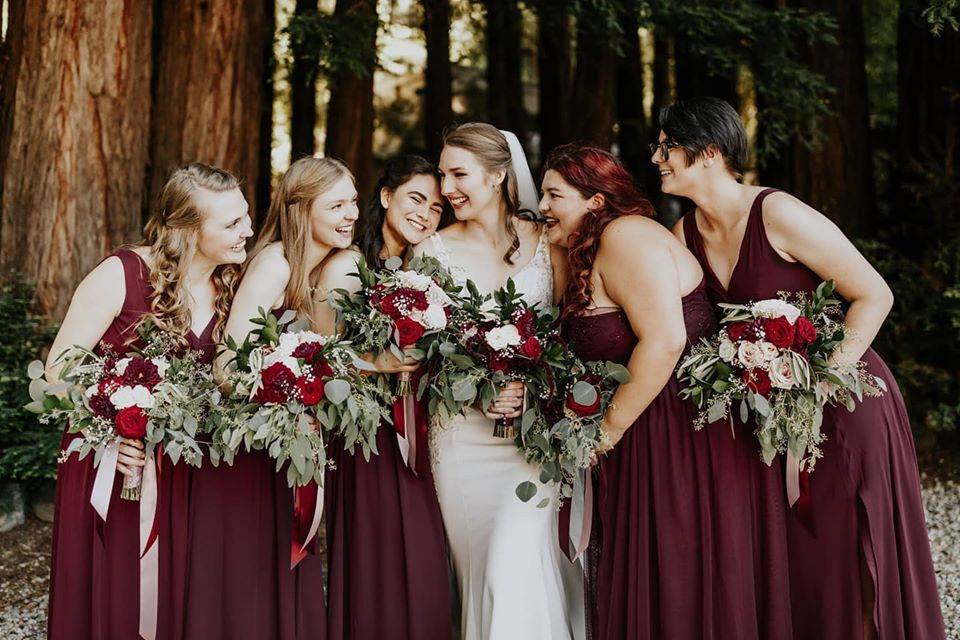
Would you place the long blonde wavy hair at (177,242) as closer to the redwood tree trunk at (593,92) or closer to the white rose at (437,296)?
the white rose at (437,296)

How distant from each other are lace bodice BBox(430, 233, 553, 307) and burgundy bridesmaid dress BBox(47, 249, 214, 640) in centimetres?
136

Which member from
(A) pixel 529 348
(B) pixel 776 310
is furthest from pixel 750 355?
(A) pixel 529 348

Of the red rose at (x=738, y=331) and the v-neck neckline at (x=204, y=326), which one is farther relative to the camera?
the v-neck neckline at (x=204, y=326)

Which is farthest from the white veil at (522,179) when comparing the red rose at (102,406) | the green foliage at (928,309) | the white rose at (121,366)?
the green foliage at (928,309)

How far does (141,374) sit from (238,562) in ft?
3.13

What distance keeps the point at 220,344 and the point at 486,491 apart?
136 centimetres

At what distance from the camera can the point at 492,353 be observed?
12.0ft


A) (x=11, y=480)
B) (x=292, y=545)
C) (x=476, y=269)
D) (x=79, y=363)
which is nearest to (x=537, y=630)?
(x=292, y=545)

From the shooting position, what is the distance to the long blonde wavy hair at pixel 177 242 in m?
3.81

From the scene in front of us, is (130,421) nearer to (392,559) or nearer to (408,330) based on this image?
(408,330)

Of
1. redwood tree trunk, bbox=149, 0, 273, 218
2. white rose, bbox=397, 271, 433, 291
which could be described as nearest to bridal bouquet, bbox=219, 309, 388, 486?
white rose, bbox=397, 271, 433, 291

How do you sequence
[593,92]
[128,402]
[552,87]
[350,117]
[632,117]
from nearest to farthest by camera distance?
1. [128,402]
2. [350,117]
3. [593,92]
4. [632,117]
5. [552,87]

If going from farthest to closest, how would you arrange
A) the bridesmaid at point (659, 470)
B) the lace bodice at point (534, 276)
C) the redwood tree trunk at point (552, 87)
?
1. the redwood tree trunk at point (552, 87)
2. the lace bodice at point (534, 276)
3. the bridesmaid at point (659, 470)

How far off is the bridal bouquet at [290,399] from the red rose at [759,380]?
4.88 ft
